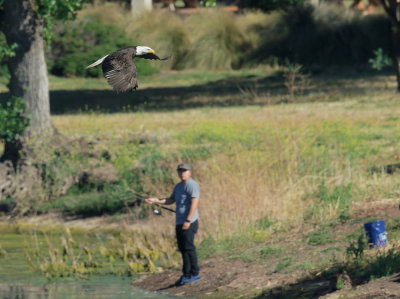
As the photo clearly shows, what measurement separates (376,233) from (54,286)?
5120 millimetres

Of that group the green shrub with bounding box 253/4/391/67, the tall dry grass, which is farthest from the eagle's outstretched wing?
the tall dry grass

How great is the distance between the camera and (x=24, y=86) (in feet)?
69.2

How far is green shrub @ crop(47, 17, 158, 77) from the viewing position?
111 ft

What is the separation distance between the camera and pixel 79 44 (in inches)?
1337

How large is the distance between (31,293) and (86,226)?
521 centimetres

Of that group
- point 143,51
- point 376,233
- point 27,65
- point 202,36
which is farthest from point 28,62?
point 202,36

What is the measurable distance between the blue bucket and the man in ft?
7.87

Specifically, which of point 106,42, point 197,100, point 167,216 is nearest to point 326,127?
point 167,216

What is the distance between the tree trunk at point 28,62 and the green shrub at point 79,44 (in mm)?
12209

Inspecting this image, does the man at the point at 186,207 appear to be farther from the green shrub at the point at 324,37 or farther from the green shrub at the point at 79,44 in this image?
the green shrub at the point at 324,37

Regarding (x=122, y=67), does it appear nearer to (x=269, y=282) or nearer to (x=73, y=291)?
(x=269, y=282)

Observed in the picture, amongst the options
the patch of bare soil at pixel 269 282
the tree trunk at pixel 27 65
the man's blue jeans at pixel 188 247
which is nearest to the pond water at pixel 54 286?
the patch of bare soil at pixel 269 282

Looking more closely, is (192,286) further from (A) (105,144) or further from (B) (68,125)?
(B) (68,125)

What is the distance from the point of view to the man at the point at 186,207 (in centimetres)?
1334
